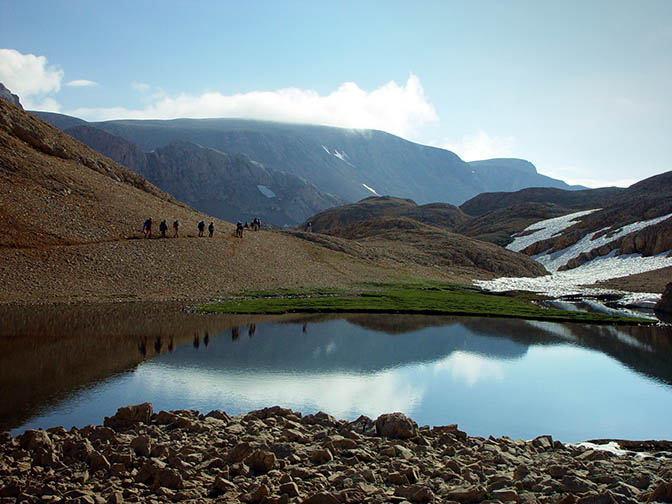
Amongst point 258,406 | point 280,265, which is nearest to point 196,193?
point 280,265

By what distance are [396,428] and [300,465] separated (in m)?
2.81

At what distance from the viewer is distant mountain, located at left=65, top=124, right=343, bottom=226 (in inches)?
7052

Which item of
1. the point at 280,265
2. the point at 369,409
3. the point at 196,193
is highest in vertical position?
the point at 196,193

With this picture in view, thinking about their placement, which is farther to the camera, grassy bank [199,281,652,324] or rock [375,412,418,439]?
grassy bank [199,281,652,324]

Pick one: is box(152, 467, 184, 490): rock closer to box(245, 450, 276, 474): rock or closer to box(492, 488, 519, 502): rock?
box(245, 450, 276, 474): rock

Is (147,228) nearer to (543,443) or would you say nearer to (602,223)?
(543,443)

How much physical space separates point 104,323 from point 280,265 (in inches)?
906

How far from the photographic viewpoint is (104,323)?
25.4m

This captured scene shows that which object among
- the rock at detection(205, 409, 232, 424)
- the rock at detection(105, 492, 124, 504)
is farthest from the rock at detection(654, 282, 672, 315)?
the rock at detection(105, 492, 124, 504)

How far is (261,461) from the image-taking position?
9.66 m

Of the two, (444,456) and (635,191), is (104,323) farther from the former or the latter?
(635,191)

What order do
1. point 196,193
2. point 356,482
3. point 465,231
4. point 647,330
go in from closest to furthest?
point 356,482
point 647,330
point 465,231
point 196,193

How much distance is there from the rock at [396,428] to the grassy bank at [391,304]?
66.2 ft

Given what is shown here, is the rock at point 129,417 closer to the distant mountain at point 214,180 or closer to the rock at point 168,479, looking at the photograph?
the rock at point 168,479
